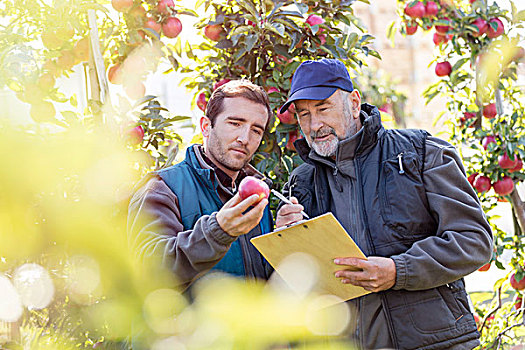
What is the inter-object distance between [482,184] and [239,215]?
2.10 metres

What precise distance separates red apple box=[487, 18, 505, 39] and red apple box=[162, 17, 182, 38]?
1.76m

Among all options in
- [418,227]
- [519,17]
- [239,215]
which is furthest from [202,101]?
[519,17]

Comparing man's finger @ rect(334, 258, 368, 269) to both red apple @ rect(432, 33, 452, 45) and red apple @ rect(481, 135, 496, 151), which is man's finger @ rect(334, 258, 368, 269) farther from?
red apple @ rect(432, 33, 452, 45)

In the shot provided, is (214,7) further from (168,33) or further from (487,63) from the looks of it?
(487,63)

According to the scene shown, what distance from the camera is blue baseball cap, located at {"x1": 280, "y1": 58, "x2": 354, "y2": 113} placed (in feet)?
5.51

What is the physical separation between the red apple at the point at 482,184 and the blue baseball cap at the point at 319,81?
4.84ft

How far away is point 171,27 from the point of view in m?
2.16

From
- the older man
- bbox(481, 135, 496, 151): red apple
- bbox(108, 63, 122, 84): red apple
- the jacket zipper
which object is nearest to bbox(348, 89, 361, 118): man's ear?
the older man

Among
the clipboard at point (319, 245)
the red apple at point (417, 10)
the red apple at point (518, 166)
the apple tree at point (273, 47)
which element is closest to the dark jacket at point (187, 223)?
the clipboard at point (319, 245)

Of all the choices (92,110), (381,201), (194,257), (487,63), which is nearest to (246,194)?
(194,257)

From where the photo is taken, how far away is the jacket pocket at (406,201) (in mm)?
1533

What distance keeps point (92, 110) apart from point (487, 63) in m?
2.14

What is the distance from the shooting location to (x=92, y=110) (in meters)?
1.89

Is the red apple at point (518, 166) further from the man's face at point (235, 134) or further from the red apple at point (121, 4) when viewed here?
the red apple at point (121, 4)
